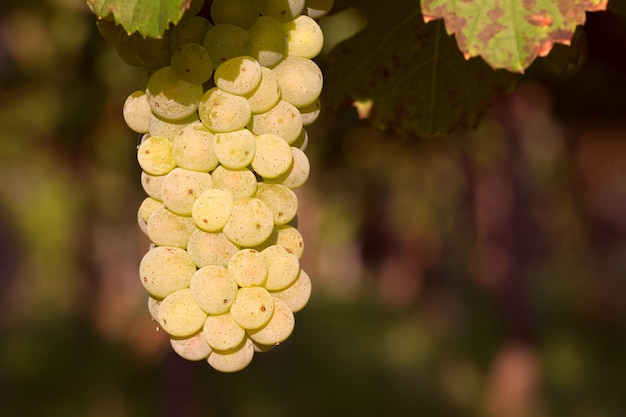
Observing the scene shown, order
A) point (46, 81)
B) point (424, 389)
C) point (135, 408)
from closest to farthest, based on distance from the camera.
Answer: point (46, 81)
point (135, 408)
point (424, 389)

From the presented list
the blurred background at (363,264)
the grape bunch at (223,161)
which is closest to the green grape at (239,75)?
the grape bunch at (223,161)

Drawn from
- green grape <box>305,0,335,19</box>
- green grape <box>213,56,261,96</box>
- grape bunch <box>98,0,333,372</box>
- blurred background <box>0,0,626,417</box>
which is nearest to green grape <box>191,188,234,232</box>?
grape bunch <box>98,0,333,372</box>

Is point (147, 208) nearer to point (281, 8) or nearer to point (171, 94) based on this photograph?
point (171, 94)

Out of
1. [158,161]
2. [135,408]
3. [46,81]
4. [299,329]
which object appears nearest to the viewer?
[158,161]

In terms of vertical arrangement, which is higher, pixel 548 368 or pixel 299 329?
pixel 548 368

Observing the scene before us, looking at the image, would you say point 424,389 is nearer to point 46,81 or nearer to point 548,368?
point 548,368

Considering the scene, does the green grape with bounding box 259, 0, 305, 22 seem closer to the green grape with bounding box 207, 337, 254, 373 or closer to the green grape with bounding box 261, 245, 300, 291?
the green grape with bounding box 261, 245, 300, 291

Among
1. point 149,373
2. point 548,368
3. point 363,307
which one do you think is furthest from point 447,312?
point 149,373
